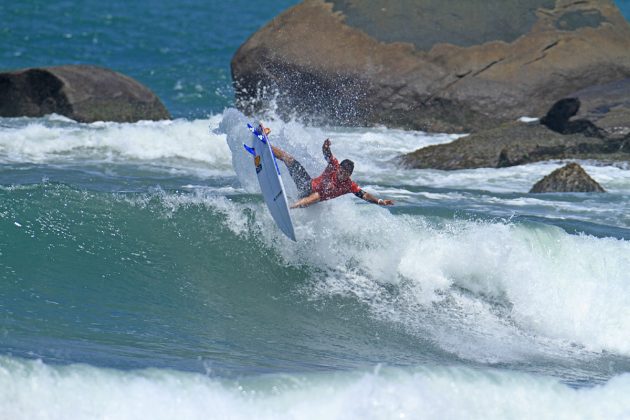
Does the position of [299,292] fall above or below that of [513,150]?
below

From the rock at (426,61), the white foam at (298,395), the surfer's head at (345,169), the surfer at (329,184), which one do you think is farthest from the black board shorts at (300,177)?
the rock at (426,61)

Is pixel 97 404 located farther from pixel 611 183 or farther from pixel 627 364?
pixel 611 183

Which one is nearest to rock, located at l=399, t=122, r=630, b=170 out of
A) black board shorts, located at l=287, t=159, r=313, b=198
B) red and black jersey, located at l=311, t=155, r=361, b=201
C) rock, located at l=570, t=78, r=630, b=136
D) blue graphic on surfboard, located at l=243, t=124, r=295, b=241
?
rock, located at l=570, t=78, r=630, b=136

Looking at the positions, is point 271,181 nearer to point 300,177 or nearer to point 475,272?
point 300,177

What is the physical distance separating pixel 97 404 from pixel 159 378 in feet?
1.76

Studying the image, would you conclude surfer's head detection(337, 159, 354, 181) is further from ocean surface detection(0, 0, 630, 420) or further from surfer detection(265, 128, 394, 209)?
ocean surface detection(0, 0, 630, 420)

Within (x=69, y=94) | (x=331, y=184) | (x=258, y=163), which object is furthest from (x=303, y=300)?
(x=69, y=94)

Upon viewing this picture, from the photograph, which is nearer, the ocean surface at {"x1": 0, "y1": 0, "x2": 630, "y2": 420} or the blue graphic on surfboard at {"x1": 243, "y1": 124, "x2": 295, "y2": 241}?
the ocean surface at {"x1": 0, "y1": 0, "x2": 630, "y2": 420}

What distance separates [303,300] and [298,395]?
10.7 feet

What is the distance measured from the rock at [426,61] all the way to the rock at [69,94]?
2.42 m

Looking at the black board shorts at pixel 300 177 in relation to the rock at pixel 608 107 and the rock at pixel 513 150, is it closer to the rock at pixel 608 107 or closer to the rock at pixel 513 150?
the rock at pixel 513 150

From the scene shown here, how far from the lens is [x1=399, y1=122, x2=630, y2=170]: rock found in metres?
17.4

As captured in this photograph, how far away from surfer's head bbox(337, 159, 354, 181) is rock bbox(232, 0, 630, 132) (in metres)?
8.80

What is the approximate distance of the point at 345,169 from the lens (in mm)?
11453
